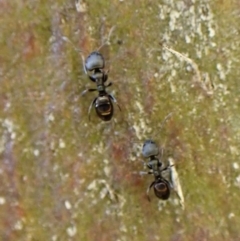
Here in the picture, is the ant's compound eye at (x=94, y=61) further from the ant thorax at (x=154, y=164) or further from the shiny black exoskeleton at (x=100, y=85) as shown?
the ant thorax at (x=154, y=164)

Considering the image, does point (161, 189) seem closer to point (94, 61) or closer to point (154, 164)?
point (154, 164)

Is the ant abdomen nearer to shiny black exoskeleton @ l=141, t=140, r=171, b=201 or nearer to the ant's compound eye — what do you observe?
shiny black exoskeleton @ l=141, t=140, r=171, b=201

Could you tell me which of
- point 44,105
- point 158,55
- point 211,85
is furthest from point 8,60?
point 211,85

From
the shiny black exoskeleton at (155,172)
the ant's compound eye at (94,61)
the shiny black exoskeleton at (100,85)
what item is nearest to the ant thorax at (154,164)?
the shiny black exoskeleton at (155,172)

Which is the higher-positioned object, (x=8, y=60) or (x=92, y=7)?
(x=92, y=7)

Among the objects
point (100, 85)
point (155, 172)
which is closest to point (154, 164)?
point (155, 172)

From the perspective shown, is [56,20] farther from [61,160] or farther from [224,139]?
[224,139]
